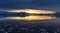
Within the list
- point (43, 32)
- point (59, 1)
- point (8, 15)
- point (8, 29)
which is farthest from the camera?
point (59, 1)

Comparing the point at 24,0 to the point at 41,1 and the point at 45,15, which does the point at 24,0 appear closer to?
the point at 41,1

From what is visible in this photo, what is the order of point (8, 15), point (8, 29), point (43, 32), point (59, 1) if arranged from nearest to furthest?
point (43, 32) → point (8, 29) → point (8, 15) → point (59, 1)

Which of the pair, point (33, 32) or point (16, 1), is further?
point (16, 1)

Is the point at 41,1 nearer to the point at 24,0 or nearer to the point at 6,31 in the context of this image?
the point at 24,0

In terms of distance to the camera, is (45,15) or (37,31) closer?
(37,31)

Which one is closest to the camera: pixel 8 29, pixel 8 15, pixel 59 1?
pixel 8 29

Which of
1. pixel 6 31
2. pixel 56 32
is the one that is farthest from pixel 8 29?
pixel 56 32

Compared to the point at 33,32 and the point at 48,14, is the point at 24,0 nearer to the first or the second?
the point at 48,14

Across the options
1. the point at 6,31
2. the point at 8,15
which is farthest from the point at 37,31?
the point at 8,15

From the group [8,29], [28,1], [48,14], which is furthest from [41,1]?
[8,29]
